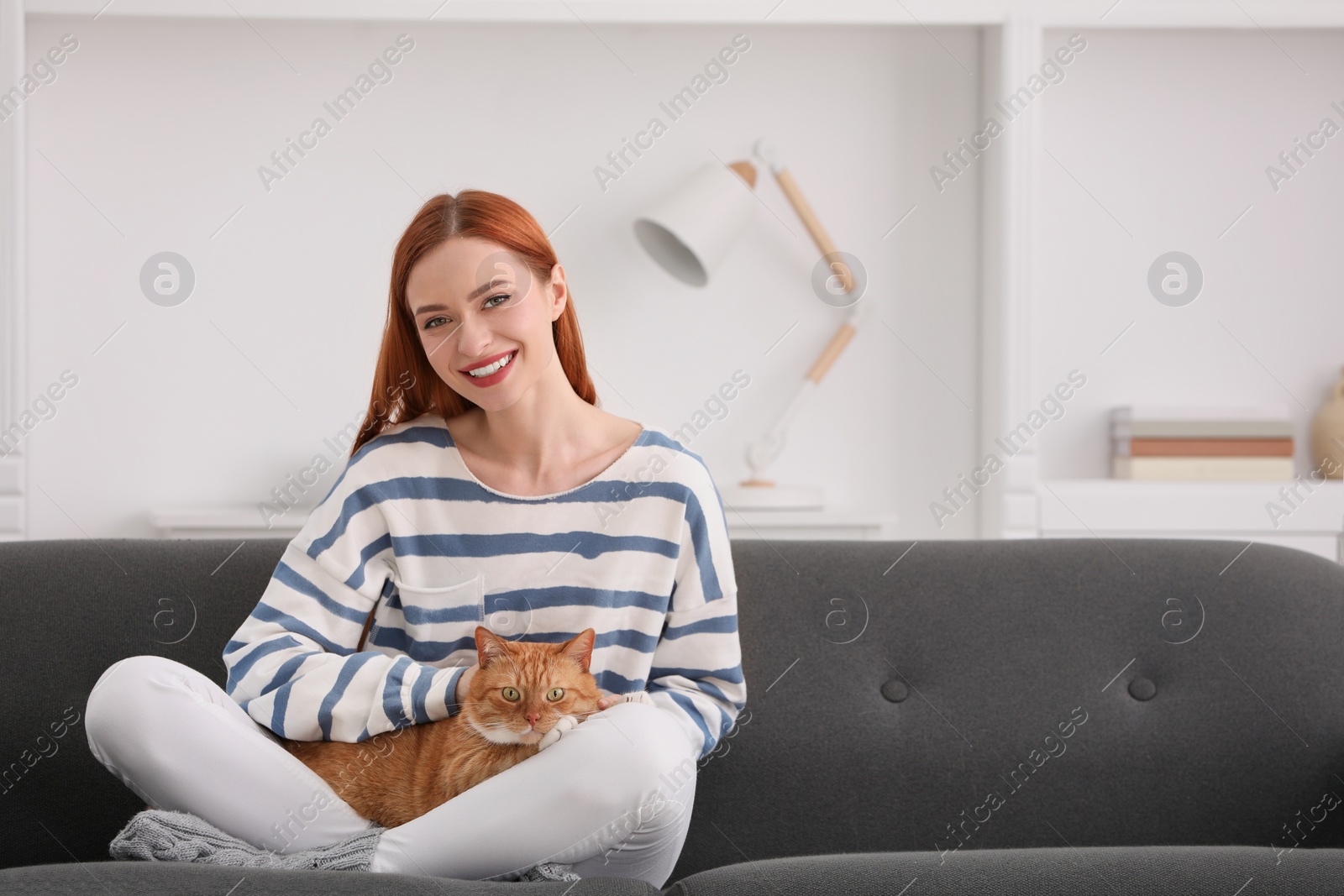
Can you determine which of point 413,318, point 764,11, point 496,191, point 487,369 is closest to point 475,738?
point 487,369

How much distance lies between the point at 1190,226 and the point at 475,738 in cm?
233

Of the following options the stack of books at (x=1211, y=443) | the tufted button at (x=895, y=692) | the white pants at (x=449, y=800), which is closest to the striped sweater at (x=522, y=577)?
the white pants at (x=449, y=800)

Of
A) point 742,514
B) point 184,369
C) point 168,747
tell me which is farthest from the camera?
point 184,369

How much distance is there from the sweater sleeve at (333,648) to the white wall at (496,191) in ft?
4.42

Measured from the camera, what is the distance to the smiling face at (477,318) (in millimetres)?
1221

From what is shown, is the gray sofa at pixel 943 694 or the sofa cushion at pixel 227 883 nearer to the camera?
the sofa cushion at pixel 227 883

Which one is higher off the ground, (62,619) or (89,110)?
(89,110)

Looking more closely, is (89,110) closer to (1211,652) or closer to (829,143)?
(829,143)

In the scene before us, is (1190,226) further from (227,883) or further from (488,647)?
(227,883)

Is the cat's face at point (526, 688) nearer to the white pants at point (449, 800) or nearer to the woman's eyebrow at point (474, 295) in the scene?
the white pants at point (449, 800)

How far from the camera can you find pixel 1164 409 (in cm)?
254

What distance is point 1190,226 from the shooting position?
2691mm

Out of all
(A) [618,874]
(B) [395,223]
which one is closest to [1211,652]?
(A) [618,874]

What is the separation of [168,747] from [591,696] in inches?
16.1
